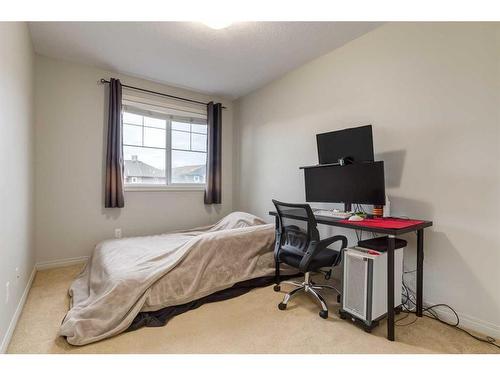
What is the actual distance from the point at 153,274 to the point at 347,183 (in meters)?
1.88

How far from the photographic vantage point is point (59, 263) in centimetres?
296

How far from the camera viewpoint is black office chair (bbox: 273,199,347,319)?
1.94m

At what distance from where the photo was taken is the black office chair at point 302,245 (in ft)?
6.35

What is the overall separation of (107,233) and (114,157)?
1.02 m

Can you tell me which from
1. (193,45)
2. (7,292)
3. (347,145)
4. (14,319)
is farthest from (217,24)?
(14,319)

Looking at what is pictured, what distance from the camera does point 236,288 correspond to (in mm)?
2357

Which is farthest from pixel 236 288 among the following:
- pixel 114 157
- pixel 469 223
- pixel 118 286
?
pixel 114 157

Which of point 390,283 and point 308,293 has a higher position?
point 390,283

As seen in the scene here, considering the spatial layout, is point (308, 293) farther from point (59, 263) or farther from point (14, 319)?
point (59, 263)

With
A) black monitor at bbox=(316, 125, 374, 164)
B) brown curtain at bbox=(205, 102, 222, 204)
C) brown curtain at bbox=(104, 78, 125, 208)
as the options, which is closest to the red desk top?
black monitor at bbox=(316, 125, 374, 164)

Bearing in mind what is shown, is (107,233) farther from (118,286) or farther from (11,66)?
(11,66)

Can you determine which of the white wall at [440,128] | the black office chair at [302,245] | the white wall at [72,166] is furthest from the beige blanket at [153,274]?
the white wall at [440,128]

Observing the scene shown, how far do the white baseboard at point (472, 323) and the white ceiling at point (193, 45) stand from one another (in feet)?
8.51

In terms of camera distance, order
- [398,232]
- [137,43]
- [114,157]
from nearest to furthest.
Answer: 1. [398,232]
2. [137,43]
3. [114,157]
